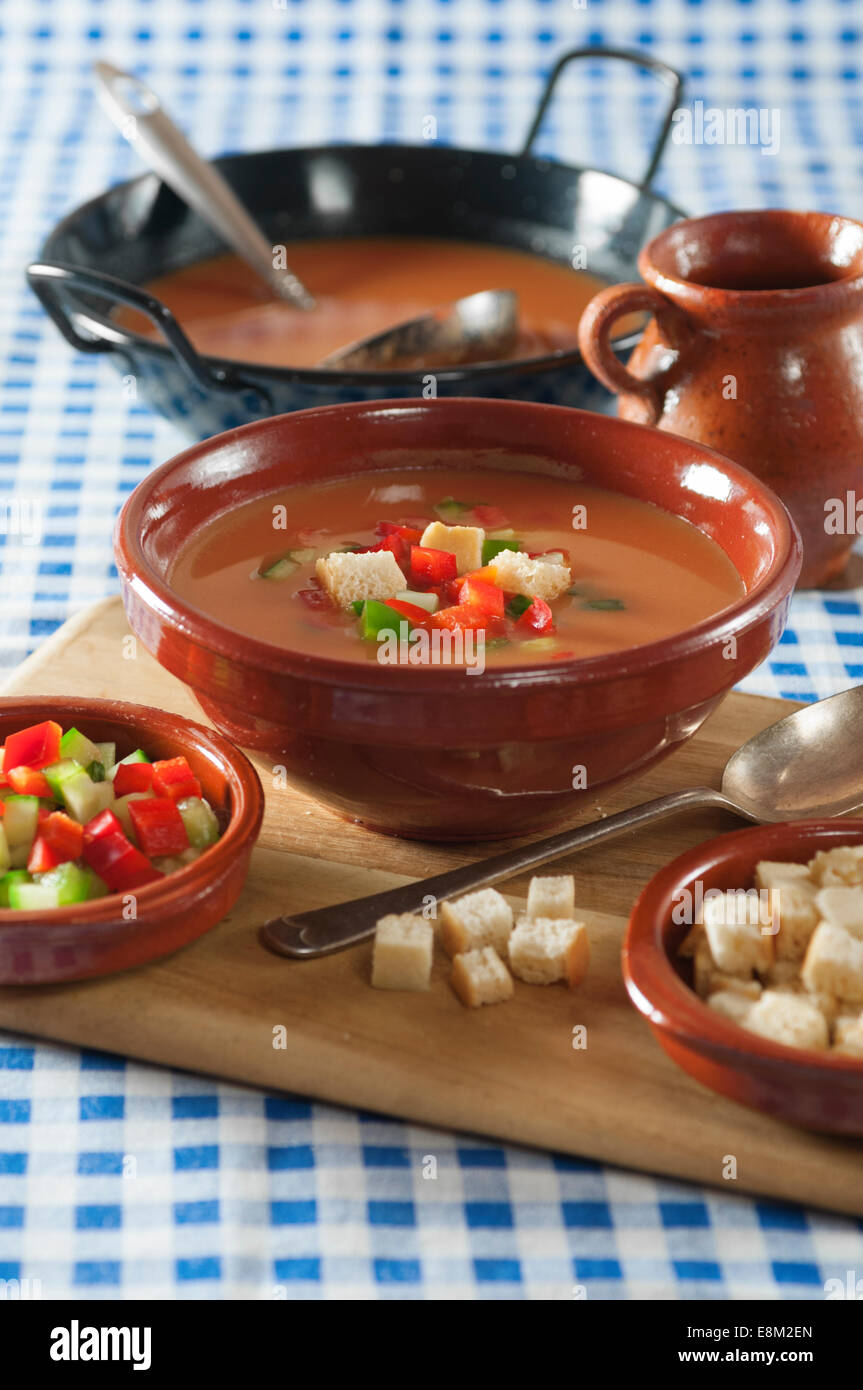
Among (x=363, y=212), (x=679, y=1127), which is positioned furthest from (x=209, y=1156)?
(x=363, y=212)

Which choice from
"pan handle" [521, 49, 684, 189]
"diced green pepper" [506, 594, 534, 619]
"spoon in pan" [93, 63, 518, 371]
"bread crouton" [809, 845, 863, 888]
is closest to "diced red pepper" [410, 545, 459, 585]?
"diced green pepper" [506, 594, 534, 619]

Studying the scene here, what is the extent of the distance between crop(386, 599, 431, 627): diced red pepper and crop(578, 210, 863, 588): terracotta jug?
78cm

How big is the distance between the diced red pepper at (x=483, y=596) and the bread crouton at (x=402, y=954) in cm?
38

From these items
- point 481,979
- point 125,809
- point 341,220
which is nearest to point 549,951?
point 481,979

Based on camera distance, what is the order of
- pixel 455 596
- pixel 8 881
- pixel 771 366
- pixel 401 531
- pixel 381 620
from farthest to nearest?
Result: pixel 771 366 → pixel 401 531 → pixel 455 596 → pixel 381 620 → pixel 8 881

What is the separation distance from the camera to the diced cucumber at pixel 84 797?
72.5 inches

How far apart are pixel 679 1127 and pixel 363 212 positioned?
8.72 feet

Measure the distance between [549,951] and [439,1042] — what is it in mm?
156

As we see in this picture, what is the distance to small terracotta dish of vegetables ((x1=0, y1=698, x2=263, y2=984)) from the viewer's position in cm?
171

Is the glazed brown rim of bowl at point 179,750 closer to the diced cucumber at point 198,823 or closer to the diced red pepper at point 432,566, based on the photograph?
the diced cucumber at point 198,823

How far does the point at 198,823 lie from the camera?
1.88 m

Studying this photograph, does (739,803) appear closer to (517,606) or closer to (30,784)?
(517,606)

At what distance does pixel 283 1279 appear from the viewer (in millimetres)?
1538

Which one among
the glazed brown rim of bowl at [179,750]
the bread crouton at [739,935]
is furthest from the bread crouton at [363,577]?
the bread crouton at [739,935]
